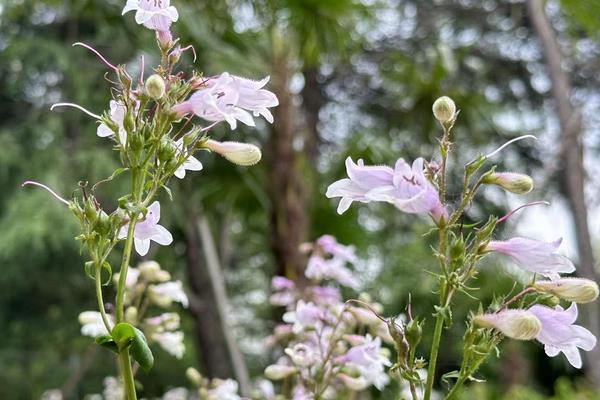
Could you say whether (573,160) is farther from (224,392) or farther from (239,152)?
(239,152)

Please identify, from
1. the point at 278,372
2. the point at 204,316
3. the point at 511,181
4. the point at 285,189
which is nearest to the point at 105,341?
the point at 511,181

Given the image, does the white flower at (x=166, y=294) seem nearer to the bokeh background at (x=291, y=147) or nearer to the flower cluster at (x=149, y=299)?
the flower cluster at (x=149, y=299)

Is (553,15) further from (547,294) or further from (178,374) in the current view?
(547,294)

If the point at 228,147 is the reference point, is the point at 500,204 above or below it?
above

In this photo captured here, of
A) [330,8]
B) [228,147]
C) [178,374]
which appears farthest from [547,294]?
[178,374]

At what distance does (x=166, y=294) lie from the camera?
1.28 m

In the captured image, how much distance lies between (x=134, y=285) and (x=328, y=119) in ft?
18.8

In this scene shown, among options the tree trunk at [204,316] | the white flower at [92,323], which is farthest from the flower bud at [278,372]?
the tree trunk at [204,316]

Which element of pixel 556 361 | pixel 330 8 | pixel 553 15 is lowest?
pixel 556 361

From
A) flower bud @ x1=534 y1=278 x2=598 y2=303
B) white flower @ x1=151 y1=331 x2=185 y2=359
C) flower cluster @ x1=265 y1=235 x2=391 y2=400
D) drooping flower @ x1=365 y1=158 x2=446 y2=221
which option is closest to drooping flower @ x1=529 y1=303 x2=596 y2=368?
flower bud @ x1=534 y1=278 x2=598 y2=303

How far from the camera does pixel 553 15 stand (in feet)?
22.2

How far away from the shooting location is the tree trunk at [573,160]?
2533 millimetres

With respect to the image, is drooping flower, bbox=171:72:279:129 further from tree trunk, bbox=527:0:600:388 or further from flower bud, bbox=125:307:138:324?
tree trunk, bbox=527:0:600:388

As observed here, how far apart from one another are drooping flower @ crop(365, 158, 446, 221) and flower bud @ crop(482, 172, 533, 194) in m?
0.06
